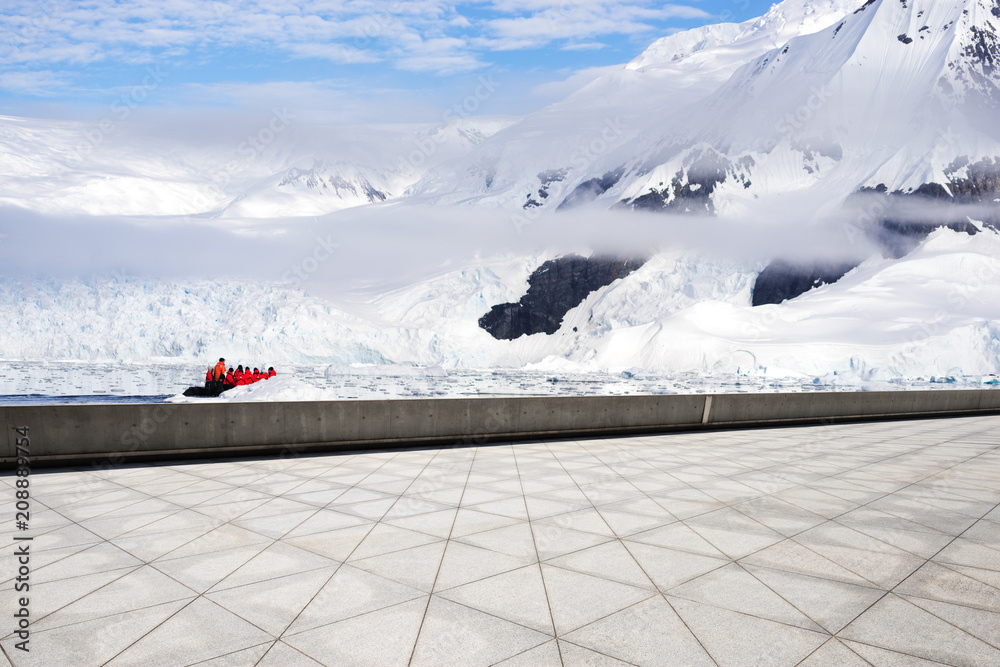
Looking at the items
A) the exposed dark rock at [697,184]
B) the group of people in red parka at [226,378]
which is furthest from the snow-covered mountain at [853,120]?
the group of people in red parka at [226,378]

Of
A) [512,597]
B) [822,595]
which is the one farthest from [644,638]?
[822,595]

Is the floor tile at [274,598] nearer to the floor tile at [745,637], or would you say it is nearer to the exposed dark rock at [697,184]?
the floor tile at [745,637]

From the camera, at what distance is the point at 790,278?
125 metres

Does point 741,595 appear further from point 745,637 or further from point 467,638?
point 467,638

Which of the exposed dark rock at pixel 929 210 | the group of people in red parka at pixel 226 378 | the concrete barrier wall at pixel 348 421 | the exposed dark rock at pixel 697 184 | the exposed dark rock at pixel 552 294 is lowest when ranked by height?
the group of people in red parka at pixel 226 378

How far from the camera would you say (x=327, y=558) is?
5.30 m

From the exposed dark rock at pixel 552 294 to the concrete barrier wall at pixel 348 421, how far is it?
14925cm

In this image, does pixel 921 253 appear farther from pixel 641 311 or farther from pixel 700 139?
pixel 700 139

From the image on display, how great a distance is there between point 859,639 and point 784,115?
18020 cm

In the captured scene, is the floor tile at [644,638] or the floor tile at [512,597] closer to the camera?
the floor tile at [644,638]

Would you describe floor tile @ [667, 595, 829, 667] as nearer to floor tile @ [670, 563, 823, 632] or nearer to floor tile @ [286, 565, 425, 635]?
floor tile @ [670, 563, 823, 632]

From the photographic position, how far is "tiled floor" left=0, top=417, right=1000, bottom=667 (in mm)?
3846

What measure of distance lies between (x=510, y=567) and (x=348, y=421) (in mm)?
6448

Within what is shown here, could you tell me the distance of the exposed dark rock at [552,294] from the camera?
166 metres
